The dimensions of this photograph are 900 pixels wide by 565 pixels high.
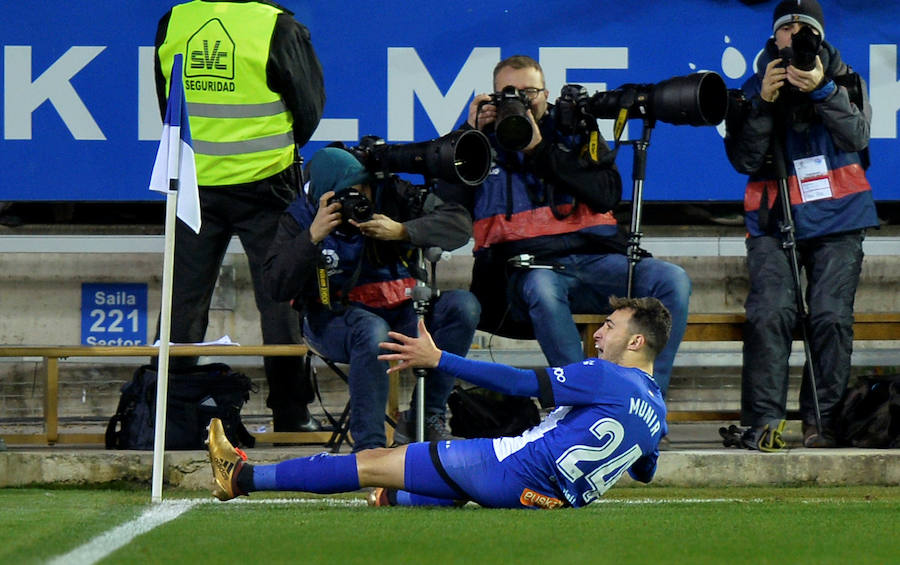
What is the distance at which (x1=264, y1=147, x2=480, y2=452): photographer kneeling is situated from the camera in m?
6.00

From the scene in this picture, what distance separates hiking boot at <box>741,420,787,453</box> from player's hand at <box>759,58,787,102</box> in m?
1.54

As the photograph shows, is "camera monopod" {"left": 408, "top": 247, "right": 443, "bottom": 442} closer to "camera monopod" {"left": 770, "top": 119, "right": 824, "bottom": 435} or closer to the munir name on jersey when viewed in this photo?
the munir name on jersey

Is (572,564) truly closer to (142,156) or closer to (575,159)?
(575,159)

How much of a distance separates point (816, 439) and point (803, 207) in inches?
43.8

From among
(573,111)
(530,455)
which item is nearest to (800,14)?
(573,111)

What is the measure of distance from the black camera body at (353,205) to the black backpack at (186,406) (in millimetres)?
1268

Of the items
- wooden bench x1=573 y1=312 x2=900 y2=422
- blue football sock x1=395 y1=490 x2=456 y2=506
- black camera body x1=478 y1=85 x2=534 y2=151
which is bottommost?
blue football sock x1=395 y1=490 x2=456 y2=506

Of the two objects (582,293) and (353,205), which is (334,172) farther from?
(582,293)

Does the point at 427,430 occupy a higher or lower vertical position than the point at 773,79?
lower

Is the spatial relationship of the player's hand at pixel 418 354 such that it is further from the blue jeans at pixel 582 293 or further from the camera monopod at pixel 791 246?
the camera monopod at pixel 791 246

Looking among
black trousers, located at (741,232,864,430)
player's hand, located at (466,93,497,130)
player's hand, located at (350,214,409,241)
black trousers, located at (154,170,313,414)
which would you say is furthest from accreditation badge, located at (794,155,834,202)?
black trousers, located at (154,170,313,414)

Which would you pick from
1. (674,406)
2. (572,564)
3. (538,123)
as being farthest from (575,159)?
(572,564)

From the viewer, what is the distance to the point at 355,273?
621 centimetres

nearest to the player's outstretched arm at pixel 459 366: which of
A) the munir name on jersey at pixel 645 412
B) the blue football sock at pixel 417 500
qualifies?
the munir name on jersey at pixel 645 412
